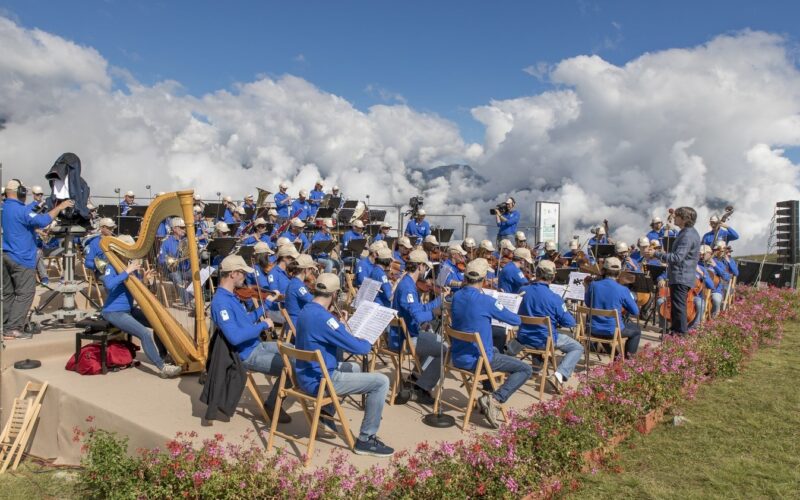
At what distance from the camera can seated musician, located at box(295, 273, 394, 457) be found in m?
4.88

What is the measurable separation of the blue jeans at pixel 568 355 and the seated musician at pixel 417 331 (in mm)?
1507

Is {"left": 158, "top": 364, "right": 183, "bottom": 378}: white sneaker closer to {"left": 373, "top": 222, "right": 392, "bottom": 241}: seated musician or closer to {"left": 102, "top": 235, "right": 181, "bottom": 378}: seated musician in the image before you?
{"left": 102, "top": 235, "right": 181, "bottom": 378}: seated musician

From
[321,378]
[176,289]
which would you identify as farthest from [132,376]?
[321,378]

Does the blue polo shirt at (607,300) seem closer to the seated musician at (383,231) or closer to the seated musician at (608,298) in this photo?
the seated musician at (608,298)

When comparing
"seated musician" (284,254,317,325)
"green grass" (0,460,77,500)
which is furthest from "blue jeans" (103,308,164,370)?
"seated musician" (284,254,317,325)

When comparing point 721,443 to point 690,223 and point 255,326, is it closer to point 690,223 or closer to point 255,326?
point 690,223

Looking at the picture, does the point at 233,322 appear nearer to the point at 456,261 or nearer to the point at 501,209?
the point at 456,261

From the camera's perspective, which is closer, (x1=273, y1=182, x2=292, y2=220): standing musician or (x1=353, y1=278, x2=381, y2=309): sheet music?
(x1=353, y1=278, x2=381, y2=309): sheet music

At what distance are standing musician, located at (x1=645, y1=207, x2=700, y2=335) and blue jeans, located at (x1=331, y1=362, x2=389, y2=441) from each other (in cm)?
547

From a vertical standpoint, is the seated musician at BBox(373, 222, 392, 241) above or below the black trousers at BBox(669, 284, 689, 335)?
above

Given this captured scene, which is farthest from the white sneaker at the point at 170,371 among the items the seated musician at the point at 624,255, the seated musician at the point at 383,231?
the seated musician at the point at 624,255

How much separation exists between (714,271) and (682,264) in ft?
11.3

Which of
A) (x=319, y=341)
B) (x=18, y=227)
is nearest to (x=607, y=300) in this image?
(x=319, y=341)

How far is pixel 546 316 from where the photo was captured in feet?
22.6
